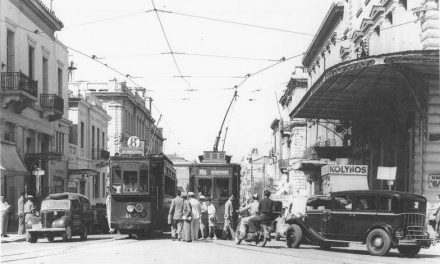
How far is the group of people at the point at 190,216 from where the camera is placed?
1986 cm

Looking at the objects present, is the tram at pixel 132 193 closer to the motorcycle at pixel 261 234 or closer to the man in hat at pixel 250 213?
the man in hat at pixel 250 213

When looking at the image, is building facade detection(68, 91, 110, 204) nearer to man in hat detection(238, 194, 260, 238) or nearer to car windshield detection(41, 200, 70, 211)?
car windshield detection(41, 200, 70, 211)

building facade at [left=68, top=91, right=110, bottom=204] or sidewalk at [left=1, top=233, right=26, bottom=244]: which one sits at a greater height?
building facade at [left=68, top=91, right=110, bottom=204]

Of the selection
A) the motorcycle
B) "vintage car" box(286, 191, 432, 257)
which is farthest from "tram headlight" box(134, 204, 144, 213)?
"vintage car" box(286, 191, 432, 257)

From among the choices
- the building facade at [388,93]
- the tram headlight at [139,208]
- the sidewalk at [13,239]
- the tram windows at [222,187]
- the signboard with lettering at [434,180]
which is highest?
the building facade at [388,93]

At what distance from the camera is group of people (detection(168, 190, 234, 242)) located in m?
19.9

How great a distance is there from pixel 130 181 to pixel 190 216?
2.72 m

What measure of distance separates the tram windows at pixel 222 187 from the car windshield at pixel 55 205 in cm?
548

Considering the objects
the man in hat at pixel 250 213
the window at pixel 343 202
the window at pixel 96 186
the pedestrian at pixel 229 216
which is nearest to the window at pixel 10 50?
the pedestrian at pixel 229 216

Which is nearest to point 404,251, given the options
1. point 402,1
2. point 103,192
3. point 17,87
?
point 402,1

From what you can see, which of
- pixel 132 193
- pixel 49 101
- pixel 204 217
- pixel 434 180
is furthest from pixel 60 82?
pixel 434 180

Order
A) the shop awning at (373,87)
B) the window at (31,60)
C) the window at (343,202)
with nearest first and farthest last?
the window at (343,202) < the shop awning at (373,87) < the window at (31,60)

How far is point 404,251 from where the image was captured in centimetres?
1554

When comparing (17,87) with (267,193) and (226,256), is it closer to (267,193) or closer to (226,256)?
(267,193)
